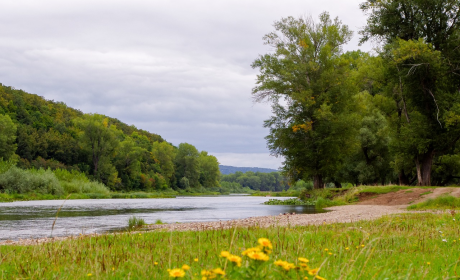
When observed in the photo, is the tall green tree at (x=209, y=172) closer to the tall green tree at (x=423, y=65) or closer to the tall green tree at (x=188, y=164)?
the tall green tree at (x=188, y=164)

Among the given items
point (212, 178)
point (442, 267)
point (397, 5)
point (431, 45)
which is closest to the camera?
point (442, 267)

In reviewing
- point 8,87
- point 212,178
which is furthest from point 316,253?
point 212,178

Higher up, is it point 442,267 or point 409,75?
point 409,75

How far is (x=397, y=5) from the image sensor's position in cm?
2591

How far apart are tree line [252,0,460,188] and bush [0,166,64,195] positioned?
31.2 m

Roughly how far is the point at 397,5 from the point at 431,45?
382 cm

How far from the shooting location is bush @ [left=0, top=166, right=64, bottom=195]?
45.4 meters

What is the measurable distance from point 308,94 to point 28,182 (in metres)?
35.8

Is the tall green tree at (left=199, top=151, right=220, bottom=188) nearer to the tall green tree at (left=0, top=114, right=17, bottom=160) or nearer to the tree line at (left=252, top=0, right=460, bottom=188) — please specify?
the tall green tree at (left=0, top=114, right=17, bottom=160)

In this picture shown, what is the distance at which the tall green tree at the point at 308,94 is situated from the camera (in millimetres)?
32781

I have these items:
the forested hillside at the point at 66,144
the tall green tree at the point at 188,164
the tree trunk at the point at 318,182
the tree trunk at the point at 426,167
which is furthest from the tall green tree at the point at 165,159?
the tree trunk at the point at 426,167

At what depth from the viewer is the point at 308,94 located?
32.2 metres

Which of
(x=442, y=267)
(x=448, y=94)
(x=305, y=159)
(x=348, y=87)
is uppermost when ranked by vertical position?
(x=348, y=87)

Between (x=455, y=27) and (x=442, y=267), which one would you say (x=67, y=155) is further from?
(x=442, y=267)
